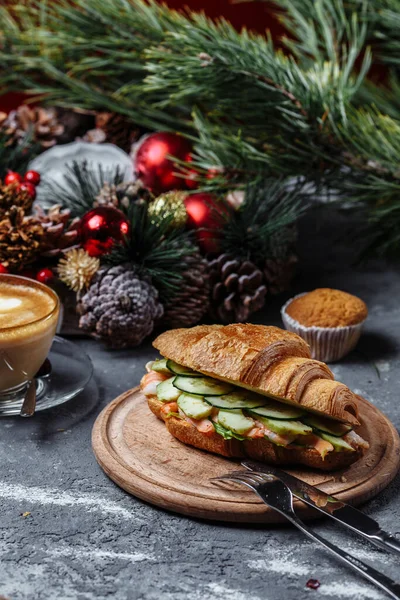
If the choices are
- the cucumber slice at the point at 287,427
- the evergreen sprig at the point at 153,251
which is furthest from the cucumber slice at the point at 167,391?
the evergreen sprig at the point at 153,251

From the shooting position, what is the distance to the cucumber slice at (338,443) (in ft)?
5.07

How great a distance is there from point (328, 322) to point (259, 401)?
604 mm

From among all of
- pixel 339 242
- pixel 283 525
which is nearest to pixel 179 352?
pixel 283 525

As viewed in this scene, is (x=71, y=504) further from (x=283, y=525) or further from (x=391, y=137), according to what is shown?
(x=391, y=137)

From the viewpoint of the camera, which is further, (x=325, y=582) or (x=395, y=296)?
(x=395, y=296)

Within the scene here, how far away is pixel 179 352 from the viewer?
5.67ft

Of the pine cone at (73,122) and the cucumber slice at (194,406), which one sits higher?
the pine cone at (73,122)

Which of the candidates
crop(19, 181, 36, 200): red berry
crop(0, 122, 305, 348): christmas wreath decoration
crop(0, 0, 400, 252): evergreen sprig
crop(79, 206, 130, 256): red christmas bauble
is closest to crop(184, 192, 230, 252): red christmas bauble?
crop(0, 122, 305, 348): christmas wreath decoration

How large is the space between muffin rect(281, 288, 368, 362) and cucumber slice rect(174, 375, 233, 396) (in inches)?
21.1

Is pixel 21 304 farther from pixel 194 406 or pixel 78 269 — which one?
pixel 194 406

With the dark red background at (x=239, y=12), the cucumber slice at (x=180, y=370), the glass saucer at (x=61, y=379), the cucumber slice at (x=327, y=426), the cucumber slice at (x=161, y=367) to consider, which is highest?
the dark red background at (x=239, y=12)

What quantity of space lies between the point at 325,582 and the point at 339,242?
6.20 ft

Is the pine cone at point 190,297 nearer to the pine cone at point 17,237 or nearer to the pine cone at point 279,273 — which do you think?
the pine cone at point 279,273

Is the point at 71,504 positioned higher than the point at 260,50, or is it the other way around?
the point at 260,50
